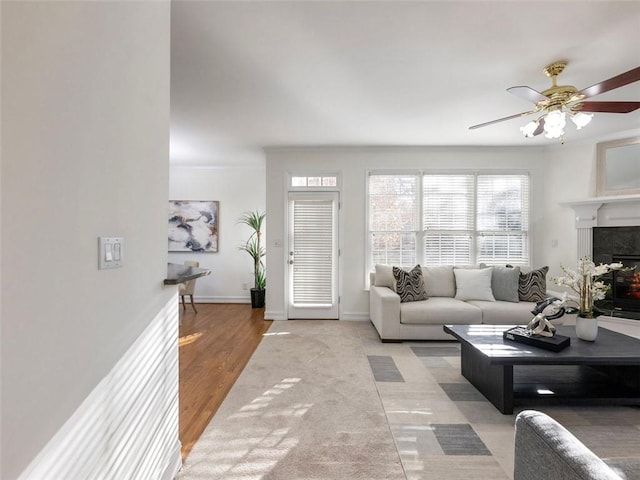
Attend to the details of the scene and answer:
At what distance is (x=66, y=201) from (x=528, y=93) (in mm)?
2733

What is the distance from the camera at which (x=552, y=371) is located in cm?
297

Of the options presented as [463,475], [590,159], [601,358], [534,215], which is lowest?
[463,475]

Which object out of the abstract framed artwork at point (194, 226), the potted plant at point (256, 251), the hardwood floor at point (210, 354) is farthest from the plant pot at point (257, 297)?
the abstract framed artwork at point (194, 226)

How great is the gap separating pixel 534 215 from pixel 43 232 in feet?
18.7

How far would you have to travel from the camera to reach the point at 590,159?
455cm

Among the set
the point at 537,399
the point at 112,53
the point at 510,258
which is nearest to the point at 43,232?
the point at 112,53

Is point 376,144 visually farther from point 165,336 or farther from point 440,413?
point 165,336

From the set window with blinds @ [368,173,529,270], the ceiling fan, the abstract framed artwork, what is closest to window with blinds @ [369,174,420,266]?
window with blinds @ [368,173,529,270]

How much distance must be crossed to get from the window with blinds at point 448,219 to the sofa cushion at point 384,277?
13.5 inches

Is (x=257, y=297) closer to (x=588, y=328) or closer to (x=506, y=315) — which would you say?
(x=506, y=315)

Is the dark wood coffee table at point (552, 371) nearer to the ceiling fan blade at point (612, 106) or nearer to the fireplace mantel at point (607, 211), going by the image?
the ceiling fan blade at point (612, 106)

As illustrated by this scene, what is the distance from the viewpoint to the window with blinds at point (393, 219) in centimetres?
505

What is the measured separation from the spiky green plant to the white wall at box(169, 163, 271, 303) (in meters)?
0.11

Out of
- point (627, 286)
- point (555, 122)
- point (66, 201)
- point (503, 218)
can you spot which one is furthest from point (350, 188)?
point (66, 201)
